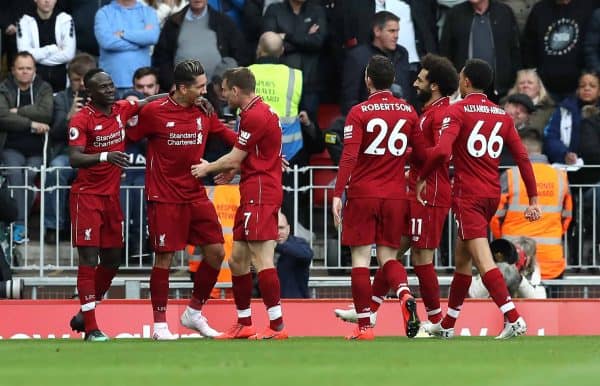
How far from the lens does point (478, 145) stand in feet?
48.7

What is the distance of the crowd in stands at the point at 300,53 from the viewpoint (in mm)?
19750

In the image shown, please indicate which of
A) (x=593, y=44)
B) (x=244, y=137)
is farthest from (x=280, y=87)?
(x=244, y=137)

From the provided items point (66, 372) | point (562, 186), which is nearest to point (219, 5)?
point (562, 186)

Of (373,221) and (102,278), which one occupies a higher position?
(373,221)

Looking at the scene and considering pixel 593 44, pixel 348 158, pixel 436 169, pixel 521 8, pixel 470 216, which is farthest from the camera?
pixel 521 8

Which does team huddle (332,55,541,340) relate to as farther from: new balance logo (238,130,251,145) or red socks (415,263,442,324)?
new balance logo (238,130,251,145)

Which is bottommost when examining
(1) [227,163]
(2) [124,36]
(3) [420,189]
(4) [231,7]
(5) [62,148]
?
(3) [420,189]

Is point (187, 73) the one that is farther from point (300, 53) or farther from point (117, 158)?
point (300, 53)

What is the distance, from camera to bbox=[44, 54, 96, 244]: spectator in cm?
1941

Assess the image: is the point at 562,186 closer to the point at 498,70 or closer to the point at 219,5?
the point at 498,70

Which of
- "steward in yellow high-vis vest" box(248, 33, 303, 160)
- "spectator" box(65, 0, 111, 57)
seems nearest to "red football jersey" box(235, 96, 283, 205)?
"steward in yellow high-vis vest" box(248, 33, 303, 160)

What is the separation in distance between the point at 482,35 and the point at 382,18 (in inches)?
56.1

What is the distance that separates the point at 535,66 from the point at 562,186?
2.71 metres

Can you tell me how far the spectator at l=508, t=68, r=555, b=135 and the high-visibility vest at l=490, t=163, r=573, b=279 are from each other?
4.97ft
